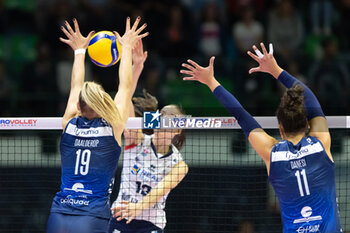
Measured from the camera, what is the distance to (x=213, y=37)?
562 inches

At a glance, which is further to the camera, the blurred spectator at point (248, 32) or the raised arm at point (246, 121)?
the blurred spectator at point (248, 32)

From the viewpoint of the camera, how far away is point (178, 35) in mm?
14133

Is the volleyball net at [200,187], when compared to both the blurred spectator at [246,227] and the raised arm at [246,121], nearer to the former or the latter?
the blurred spectator at [246,227]

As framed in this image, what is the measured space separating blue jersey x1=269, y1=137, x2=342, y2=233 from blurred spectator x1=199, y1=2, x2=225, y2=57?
345 inches

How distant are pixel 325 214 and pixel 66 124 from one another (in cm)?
269

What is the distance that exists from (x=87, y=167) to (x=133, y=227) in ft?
5.35

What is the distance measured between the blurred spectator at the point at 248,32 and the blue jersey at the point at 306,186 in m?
8.62

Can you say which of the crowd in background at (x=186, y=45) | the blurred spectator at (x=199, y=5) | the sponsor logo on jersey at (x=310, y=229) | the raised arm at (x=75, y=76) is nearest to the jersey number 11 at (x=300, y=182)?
the sponsor logo on jersey at (x=310, y=229)

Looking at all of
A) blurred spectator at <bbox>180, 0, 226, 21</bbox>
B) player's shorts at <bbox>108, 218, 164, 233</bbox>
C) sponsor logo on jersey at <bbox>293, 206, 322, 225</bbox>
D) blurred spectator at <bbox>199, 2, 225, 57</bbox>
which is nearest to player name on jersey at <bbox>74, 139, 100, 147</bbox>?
player's shorts at <bbox>108, 218, 164, 233</bbox>

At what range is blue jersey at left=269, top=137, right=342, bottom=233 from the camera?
544cm

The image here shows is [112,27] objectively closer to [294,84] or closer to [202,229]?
[202,229]

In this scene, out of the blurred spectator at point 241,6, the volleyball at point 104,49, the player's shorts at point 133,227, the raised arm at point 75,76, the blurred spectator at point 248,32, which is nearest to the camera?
the raised arm at point 75,76

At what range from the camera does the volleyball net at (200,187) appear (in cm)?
1026

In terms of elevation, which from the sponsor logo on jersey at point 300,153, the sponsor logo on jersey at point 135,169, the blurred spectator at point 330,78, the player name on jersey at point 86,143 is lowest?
the sponsor logo on jersey at point 135,169
